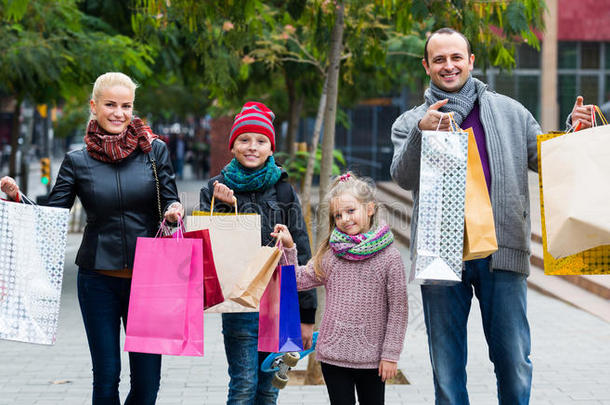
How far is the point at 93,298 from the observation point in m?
4.06

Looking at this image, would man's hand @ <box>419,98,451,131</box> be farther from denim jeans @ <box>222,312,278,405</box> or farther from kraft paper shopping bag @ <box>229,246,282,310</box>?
denim jeans @ <box>222,312,278,405</box>

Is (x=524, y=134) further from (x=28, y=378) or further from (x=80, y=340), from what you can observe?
(x=80, y=340)

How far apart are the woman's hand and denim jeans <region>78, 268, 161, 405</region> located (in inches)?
15.2

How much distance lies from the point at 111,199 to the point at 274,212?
76 cm

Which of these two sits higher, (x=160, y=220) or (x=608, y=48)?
(x=608, y=48)

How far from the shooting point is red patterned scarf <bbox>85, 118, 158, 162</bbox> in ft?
13.2

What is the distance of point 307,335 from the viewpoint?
425 centimetres

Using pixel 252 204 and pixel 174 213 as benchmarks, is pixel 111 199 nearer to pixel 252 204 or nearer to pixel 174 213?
pixel 174 213

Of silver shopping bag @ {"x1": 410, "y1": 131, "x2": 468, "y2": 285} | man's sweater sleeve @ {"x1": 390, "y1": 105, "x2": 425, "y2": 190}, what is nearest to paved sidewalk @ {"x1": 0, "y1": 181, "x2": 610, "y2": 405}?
man's sweater sleeve @ {"x1": 390, "y1": 105, "x2": 425, "y2": 190}

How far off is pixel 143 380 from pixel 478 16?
375cm

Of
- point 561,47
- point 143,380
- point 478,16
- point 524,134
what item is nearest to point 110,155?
point 143,380

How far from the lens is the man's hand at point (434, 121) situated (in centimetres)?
347

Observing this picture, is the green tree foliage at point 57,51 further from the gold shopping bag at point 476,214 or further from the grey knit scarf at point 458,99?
the gold shopping bag at point 476,214

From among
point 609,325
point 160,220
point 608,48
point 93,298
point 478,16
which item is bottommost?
point 609,325
